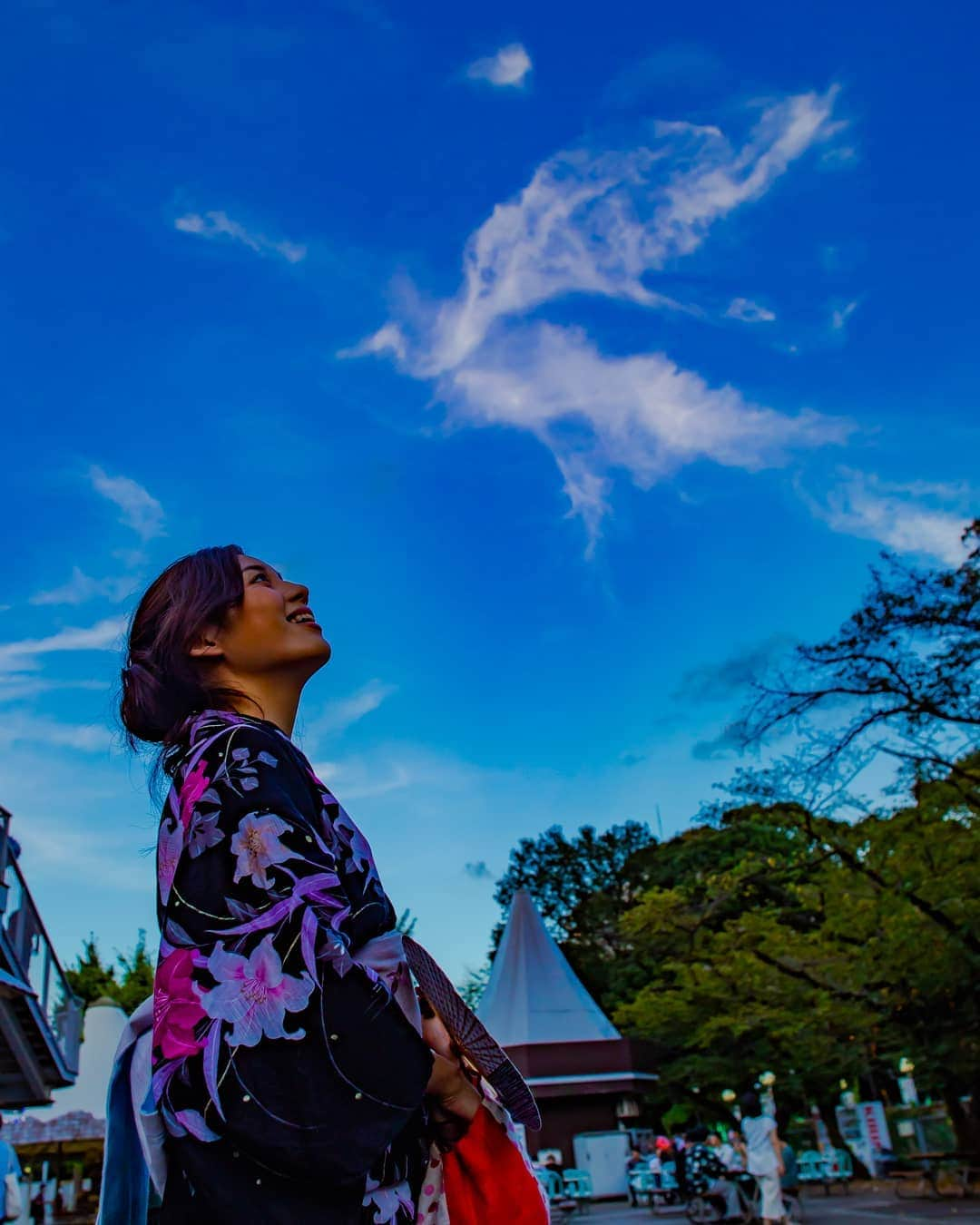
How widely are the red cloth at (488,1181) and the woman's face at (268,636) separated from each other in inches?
32.6

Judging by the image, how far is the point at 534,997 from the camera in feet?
78.1

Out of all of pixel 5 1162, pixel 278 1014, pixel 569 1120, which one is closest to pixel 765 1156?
pixel 5 1162

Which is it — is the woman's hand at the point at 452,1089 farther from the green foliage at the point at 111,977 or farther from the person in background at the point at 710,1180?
the green foliage at the point at 111,977

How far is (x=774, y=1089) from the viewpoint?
28.7 metres

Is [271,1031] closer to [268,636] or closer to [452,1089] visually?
[452,1089]

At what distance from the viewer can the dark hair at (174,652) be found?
1.85 metres

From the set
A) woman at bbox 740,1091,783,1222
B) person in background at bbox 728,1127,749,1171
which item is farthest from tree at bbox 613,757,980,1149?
woman at bbox 740,1091,783,1222

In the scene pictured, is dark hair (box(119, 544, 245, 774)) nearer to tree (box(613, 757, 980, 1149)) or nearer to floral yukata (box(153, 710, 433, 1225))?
floral yukata (box(153, 710, 433, 1225))

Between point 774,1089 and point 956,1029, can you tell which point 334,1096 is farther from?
point 774,1089

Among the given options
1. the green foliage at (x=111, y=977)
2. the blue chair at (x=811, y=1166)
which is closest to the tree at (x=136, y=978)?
the green foliage at (x=111, y=977)

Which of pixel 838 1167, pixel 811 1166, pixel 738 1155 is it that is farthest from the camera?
pixel 811 1166

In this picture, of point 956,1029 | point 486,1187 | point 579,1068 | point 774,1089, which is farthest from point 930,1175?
point 486,1187

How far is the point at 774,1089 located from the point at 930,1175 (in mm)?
12562

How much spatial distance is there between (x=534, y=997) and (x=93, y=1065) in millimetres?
9472
